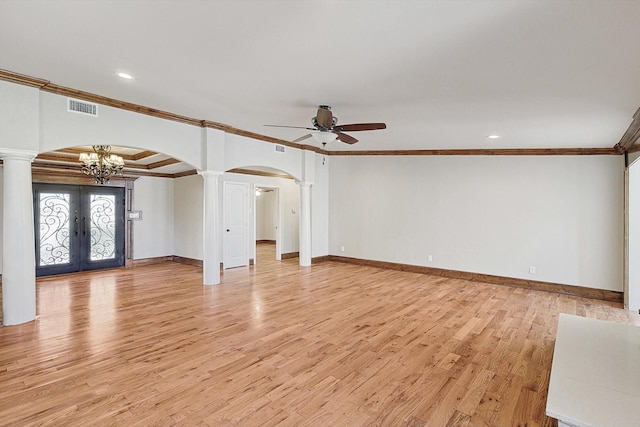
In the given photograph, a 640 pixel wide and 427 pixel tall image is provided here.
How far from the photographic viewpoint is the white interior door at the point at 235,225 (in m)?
8.22

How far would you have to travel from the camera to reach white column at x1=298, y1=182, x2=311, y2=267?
8359 millimetres

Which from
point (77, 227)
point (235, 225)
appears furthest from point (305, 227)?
point (77, 227)

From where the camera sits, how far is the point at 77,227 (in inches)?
299

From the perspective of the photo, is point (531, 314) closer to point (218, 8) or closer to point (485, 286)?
point (485, 286)

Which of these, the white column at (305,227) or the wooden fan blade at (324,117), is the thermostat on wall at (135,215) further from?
the wooden fan blade at (324,117)

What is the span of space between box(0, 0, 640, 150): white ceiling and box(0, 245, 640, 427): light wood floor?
2.86 m

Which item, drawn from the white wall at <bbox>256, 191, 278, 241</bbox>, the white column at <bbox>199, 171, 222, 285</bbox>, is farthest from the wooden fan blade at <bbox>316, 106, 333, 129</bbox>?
the white wall at <bbox>256, 191, 278, 241</bbox>

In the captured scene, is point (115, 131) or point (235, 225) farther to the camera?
→ point (235, 225)

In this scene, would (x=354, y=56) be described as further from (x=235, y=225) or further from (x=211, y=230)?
(x=235, y=225)

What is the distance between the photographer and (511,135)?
5637 mm

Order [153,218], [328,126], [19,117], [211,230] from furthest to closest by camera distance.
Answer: [153,218] → [211,230] → [328,126] → [19,117]

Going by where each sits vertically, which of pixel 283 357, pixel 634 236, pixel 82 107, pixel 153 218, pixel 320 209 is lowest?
pixel 283 357

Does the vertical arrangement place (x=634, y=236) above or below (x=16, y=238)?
below

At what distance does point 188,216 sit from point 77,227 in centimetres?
246
